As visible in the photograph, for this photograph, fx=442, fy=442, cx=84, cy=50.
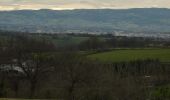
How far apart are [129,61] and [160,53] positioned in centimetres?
883

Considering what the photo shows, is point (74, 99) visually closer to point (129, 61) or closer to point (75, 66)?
point (75, 66)

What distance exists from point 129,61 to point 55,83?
19.7m

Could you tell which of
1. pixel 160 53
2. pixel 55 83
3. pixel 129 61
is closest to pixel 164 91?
pixel 55 83

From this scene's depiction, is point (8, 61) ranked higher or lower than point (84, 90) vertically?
lower

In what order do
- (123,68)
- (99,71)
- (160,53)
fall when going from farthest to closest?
1. (160,53)
2. (123,68)
3. (99,71)

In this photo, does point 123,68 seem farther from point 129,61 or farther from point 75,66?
point 75,66

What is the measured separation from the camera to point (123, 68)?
2331 inches

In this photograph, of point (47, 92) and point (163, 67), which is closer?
point (47, 92)

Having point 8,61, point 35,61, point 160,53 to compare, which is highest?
point 35,61

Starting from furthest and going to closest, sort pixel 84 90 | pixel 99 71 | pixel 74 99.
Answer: pixel 99 71
pixel 84 90
pixel 74 99

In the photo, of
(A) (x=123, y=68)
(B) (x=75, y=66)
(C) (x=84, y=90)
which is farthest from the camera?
(A) (x=123, y=68)

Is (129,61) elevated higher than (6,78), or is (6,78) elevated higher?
(6,78)

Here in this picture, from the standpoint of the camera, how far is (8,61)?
49219mm

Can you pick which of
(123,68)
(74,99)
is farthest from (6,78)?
(123,68)
